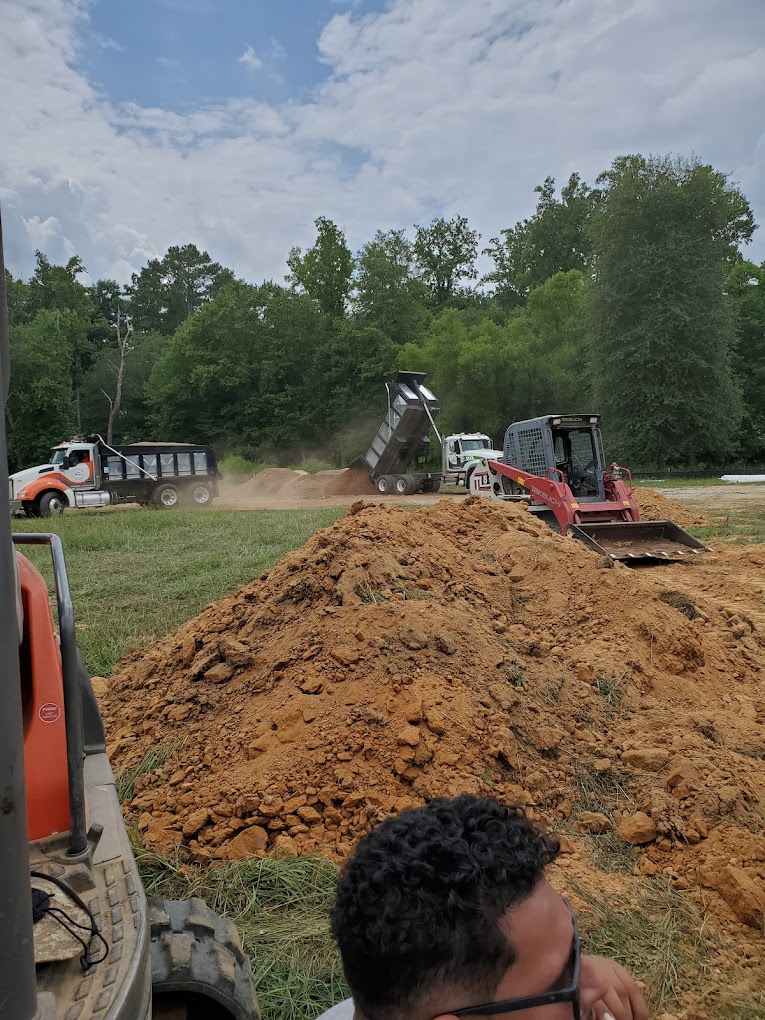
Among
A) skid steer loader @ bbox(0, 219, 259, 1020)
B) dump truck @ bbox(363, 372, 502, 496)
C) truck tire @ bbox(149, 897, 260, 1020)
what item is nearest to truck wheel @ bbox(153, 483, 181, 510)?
dump truck @ bbox(363, 372, 502, 496)

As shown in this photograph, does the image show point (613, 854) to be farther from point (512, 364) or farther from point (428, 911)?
point (512, 364)

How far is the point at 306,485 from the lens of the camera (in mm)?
32469

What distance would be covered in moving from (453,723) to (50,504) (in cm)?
2237

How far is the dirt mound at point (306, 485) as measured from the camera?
99.0 feet

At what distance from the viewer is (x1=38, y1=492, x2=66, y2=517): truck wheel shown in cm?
2378

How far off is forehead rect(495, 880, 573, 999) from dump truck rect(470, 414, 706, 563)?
9699 mm

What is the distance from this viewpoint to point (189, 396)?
51.2 metres

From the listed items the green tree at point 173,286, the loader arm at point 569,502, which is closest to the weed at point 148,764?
the loader arm at point 569,502

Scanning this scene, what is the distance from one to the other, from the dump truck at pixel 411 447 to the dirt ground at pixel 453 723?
19827 millimetres

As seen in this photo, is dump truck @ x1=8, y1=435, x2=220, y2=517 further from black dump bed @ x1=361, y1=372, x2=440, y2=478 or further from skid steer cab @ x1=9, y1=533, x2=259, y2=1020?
skid steer cab @ x1=9, y1=533, x2=259, y2=1020

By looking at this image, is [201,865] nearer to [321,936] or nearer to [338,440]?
[321,936]

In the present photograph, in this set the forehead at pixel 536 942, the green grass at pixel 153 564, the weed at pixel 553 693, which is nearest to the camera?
the forehead at pixel 536 942

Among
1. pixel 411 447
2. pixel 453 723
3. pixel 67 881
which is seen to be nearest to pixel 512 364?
pixel 411 447

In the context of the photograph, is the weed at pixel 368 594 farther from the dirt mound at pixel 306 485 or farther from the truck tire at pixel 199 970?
the dirt mound at pixel 306 485
